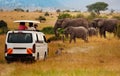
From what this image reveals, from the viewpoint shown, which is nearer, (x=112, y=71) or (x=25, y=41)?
(x=112, y=71)

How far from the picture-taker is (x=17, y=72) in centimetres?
2159

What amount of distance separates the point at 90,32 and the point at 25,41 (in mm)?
26318

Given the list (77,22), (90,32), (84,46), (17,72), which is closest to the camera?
(17,72)

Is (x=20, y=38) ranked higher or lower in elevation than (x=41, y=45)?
higher

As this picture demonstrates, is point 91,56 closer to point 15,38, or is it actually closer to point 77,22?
point 15,38

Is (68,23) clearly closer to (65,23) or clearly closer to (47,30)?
(65,23)

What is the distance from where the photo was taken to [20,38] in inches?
1006

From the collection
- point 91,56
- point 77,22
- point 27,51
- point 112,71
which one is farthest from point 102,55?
point 77,22

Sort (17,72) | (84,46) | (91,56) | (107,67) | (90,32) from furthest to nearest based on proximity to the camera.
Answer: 1. (90,32)
2. (84,46)
3. (91,56)
4. (107,67)
5. (17,72)

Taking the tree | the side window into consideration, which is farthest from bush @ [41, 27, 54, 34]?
the tree

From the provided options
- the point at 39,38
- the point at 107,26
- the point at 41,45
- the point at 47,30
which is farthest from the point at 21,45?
the point at 47,30

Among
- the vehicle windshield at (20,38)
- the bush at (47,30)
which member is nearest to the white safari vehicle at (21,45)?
the vehicle windshield at (20,38)

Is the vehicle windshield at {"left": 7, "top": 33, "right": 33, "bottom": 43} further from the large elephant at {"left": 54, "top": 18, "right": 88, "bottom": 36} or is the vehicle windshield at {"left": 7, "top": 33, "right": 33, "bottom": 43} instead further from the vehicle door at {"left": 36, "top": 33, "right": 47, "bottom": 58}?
the large elephant at {"left": 54, "top": 18, "right": 88, "bottom": 36}

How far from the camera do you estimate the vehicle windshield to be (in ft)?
83.7
